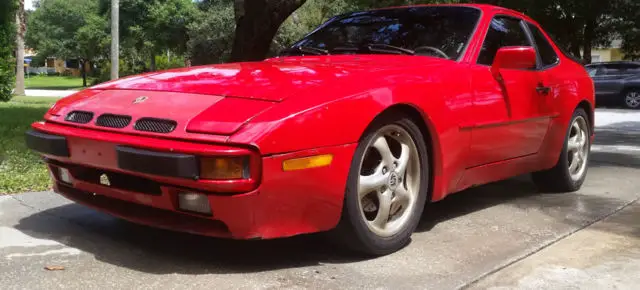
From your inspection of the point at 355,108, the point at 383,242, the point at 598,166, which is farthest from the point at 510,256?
the point at 598,166

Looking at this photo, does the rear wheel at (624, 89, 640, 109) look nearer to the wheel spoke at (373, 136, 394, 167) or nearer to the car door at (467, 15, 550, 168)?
the car door at (467, 15, 550, 168)

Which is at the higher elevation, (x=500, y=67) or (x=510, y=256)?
(x=500, y=67)

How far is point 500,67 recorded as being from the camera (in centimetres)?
389

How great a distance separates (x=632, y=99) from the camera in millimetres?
18578

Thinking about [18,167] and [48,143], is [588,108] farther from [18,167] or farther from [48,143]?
[18,167]

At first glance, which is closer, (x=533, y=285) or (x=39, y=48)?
(x=533, y=285)

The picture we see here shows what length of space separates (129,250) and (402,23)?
2.29 metres

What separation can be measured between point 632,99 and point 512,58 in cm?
1688

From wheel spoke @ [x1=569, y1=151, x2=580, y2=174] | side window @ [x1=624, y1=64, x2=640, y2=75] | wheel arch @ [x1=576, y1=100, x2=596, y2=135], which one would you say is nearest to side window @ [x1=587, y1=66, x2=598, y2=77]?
side window @ [x1=624, y1=64, x2=640, y2=75]

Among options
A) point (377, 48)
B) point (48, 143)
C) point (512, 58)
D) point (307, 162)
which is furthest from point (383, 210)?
point (48, 143)

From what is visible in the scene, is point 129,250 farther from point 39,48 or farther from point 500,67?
point 39,48

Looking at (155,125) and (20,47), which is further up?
(20,47)

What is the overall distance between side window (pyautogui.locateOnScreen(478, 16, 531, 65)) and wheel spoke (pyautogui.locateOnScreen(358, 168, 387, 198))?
127cm

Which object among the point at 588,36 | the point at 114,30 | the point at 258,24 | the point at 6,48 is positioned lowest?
the point at 6,48
